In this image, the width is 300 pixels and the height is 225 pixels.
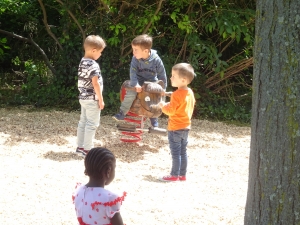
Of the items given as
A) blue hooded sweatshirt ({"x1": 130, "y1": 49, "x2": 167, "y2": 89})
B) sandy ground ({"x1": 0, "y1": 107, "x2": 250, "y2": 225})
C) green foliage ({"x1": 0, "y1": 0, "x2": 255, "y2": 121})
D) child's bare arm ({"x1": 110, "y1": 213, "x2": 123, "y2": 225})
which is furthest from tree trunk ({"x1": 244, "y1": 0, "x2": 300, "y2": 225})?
green foliage ({"x1": 0, "y1": 0, "x2": 255, "y2": 121})

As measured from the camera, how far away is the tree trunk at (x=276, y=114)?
2842 mm

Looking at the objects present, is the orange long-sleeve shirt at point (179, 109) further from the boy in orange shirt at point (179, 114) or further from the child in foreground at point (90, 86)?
the child in foreground at point (90, 86)

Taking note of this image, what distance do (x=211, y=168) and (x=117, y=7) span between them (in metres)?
4.31

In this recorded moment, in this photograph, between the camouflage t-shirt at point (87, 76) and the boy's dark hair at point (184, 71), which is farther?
the camouflage t-shirt at point (87, 76)

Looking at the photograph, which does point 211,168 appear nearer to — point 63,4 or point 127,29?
point 127,29

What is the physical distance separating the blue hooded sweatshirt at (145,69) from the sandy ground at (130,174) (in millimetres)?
957

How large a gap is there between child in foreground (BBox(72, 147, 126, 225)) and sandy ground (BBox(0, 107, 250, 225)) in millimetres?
1304

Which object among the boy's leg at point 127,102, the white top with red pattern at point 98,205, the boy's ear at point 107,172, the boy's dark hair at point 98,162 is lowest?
the white top with red pattern at point 98,205

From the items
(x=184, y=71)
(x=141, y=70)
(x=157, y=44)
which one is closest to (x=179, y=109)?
(x=184, y=71)

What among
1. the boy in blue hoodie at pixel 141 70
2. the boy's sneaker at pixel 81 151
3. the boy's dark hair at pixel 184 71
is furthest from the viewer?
the boy in blue hoodie at pixel 141 70

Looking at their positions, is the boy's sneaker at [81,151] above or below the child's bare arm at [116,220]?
below

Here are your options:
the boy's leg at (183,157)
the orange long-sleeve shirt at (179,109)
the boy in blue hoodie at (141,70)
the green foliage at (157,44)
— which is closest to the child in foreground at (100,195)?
the orange long-sleeve shirt at (179,109)

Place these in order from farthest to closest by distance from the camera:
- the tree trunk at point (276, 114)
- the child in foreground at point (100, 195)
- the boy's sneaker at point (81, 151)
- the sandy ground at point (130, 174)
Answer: the boy's sneaker at point (81, 151)
the sandy ground at point (130, 174)
the child in foreground at point (100, 195)
the tree trunk at point (276, 114)

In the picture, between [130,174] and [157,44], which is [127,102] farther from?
[157,44]
